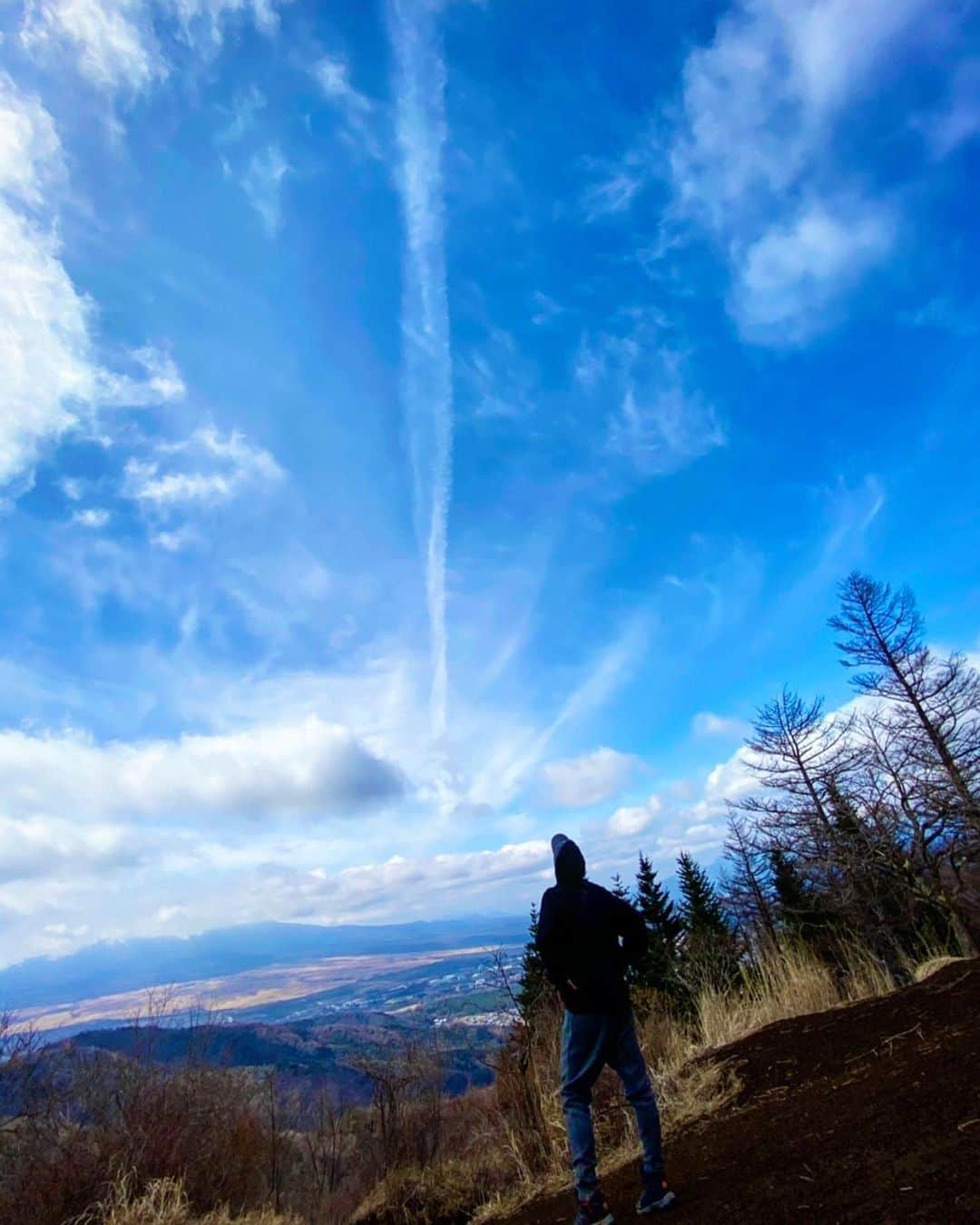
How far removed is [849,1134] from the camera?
3.39 meters

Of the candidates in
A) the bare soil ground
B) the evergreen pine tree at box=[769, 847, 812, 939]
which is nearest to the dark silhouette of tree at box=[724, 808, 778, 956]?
the evergreen pine tree at box=[769, 847, 812, 939]

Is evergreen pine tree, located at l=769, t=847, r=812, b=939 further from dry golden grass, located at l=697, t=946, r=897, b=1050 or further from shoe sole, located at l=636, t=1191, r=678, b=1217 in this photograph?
shoe sole, located at l=636, t=1191, r=678, b=1217

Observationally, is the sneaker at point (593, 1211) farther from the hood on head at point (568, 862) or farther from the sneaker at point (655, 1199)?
the hood on head at point (568, 862)

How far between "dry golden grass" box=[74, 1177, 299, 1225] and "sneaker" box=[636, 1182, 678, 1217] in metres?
5.89

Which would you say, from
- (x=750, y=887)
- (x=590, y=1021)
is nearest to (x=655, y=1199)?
(x=590, y=1021)

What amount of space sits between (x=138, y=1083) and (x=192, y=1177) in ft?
5.47

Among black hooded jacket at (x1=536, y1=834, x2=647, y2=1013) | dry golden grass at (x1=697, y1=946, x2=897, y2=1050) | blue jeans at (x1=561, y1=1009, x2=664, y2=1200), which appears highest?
black hooded jacket at (x1=536, y1=834, x2=647, y2=1013)

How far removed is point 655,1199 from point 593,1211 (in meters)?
0.32

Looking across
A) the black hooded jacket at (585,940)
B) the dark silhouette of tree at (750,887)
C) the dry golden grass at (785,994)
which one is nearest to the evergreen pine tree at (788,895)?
the dark silhouette of tree at (750,887)

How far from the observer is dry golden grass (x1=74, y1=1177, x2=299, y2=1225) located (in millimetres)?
6504

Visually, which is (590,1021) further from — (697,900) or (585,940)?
(697,900)

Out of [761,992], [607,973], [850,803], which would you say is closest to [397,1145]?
[761,992]

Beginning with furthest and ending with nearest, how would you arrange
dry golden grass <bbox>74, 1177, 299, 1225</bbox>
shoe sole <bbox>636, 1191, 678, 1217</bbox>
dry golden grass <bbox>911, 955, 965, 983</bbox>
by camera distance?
1. dry golden grass <bbox>911, 955, 965, 983</bbox>
2. dry golden grass <bbox>74, 1177, 299, 1225</bbox>
3. shoe sole <bbox>636, 1191, 678, 1217</bbox>

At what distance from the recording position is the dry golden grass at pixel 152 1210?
6504 mm
